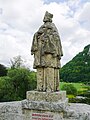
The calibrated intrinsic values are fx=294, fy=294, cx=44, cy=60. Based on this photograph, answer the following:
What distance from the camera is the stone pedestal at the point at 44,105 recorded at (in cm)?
1087

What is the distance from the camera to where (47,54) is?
37.6 ft

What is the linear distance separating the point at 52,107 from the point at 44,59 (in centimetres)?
188

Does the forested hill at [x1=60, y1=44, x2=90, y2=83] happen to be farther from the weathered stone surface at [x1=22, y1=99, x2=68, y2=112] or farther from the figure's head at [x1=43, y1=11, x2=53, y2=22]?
the weathered stone surface at [x1=22, y1=99, x2=68, y2=112]

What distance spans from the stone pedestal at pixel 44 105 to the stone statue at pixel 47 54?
1.17ft

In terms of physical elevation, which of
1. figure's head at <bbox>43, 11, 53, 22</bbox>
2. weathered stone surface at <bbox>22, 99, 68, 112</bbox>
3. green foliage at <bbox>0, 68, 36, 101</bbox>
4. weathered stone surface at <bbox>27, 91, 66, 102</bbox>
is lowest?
weathered stone surface at <bbox>22, 99, 68, 112</bbox>

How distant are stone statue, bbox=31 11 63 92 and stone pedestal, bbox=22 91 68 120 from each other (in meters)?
0.36

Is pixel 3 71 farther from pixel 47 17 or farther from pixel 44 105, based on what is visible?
pixel 44 105

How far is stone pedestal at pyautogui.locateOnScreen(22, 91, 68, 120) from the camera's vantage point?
35.7ft

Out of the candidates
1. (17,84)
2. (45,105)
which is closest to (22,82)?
(17,84)

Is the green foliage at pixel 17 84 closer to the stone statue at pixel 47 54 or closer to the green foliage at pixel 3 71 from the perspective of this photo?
the green foliage at pixel 3 71

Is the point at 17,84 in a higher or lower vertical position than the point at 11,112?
higher

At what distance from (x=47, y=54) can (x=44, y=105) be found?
77.8 inches

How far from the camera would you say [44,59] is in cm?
1141

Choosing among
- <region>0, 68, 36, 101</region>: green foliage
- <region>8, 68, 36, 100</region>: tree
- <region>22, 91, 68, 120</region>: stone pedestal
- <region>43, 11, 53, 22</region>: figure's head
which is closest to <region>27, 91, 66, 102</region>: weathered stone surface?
<region>22, 91, 68, 120</region>: stone pedestal
